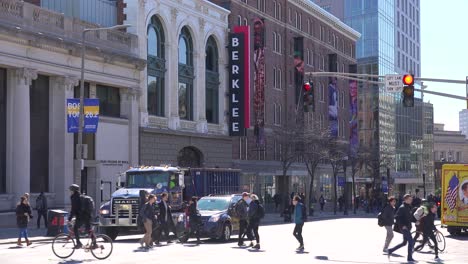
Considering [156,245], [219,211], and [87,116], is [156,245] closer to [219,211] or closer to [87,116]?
[219,211]

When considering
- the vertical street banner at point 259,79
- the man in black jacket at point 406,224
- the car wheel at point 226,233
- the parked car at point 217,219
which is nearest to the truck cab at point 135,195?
the parked car at point 217,219

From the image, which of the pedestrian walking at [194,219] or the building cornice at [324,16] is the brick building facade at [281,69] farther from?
the pedestrian walking at [194,219]

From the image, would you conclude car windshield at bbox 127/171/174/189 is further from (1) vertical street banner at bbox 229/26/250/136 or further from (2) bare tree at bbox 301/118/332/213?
(2) bare tree at bbox 301/118/332/213

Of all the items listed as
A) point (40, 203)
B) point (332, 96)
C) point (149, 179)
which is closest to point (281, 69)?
point (332, 96)

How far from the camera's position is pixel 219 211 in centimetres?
2794

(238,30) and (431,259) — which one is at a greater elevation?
(238,30)

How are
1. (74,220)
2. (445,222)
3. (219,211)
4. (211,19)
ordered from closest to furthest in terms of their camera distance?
(74,220) < (219,211) < (445,222) < (211,19)

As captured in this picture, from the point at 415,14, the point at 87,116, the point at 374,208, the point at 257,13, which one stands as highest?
the point at 415,14

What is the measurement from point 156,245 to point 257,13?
38.9 meters

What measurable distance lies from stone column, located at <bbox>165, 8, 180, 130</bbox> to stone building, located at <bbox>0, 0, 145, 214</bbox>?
11.4 ft

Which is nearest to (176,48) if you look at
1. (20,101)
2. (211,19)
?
(211,19)

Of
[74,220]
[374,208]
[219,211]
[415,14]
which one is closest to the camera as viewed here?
[74,220]

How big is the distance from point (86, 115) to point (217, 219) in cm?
985

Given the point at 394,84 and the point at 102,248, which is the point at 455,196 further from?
the point at 102,248
